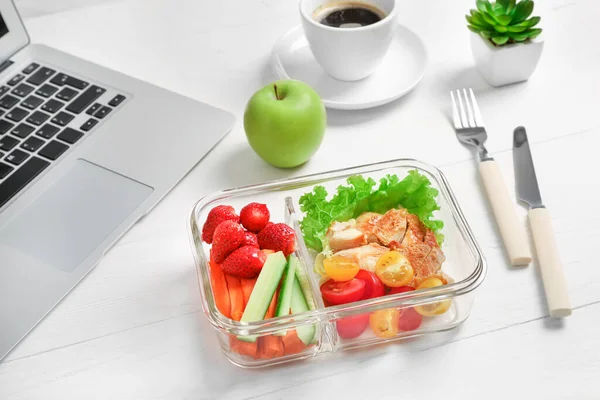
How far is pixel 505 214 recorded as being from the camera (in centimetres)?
95

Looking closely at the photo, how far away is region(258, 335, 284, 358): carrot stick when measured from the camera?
2.58 feet

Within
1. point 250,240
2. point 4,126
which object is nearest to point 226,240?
point 250,240

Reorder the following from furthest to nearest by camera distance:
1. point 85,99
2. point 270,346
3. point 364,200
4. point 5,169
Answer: point 85,99 < point 5,169 < point 364,200 < point 270,346

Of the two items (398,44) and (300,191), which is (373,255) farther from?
(398,44)

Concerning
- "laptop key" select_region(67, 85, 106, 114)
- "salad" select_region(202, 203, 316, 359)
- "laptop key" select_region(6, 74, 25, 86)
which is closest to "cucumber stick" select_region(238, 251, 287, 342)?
"salad" select_region(202, 203, 316, 359)

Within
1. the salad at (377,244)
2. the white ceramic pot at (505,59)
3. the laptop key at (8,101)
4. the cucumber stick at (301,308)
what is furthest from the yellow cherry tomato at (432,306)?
the laptop key at (8,101)

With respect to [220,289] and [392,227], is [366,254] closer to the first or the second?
[392,227]

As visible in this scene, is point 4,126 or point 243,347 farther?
point 4,126

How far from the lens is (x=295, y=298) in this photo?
2.66ft

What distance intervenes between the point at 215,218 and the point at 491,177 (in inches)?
15.1

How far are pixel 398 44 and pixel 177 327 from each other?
631 mm

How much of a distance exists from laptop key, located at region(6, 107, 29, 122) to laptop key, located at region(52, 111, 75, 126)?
0.14ft

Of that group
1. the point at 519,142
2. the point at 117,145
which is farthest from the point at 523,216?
the point at 117,145

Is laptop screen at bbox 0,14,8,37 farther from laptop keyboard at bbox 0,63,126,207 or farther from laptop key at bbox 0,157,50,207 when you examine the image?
laptop key at bbox 0,157,50,207
